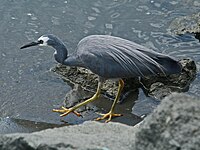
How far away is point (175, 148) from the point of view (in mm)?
2547

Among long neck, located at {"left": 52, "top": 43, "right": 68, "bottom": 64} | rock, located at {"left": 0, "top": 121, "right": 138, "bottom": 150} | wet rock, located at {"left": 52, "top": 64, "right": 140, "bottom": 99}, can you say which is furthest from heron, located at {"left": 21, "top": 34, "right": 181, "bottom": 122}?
rock, located at {"left": 0, "top": 121, "right": 138, "bottom": 150}

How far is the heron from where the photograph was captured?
19.7 feet

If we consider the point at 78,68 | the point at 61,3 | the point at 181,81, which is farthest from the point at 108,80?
the point at 61,3

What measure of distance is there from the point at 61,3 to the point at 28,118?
134 inches

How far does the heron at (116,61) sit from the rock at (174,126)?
3328 millimetres

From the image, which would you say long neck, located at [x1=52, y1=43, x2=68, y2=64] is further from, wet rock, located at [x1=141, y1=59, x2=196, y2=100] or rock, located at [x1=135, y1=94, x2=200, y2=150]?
rock, located at [x1=135, y1=94, x2=200, y2=150]

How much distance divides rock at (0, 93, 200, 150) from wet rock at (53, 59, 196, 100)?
3.15m

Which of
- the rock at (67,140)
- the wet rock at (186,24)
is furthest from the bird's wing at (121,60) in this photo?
the rock at (67,140)

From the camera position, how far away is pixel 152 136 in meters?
2.65

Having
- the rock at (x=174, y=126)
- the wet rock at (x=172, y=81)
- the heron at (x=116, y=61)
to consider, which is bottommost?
the wet rock at (x=172, y=81)

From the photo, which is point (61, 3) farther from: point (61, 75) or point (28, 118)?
point (28, 118)

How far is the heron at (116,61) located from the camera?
19.7ft

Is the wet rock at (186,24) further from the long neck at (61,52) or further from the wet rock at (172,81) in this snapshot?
the long neck at (61,52)

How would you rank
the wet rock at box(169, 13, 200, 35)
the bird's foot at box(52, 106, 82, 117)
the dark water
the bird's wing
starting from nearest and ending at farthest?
1. the bird's wing
2. the bird's foot at box(52, 106, 82, 117)
3. the dark water
4. the wet rock at box(169, 13, 200, 35)
